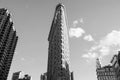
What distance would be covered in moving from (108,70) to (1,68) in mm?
132404

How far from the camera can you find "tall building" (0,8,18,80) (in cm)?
11583

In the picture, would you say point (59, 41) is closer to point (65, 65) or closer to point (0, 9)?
point (65, 65)

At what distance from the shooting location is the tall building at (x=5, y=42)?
11583cm

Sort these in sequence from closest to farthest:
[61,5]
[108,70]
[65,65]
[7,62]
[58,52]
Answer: [65,65] < [58,52] < [7,62] < [61,5] < [108,70]

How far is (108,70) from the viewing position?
17688 cm

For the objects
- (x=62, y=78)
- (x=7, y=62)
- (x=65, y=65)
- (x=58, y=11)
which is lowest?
(x=62, y=78)

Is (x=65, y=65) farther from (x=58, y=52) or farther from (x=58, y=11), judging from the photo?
(x=58, y=11)

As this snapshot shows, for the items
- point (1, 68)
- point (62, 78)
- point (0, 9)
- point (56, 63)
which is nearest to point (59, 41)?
point (56, 63)

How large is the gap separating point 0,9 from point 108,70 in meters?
150

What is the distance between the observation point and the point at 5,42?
409 ft

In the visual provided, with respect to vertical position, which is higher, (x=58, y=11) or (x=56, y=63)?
(x=58, y=11)

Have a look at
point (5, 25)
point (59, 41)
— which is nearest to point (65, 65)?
point (59, 41)

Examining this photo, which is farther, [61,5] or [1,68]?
[61,5]

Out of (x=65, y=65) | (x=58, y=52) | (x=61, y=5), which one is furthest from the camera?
(x=61, y=5)
